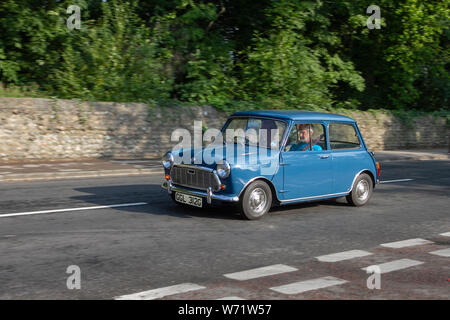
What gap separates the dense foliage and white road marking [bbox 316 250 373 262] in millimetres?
13820

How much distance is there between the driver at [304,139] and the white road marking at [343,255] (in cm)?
265

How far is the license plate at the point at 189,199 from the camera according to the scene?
27.7 feet

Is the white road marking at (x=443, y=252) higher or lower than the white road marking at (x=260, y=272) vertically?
lower

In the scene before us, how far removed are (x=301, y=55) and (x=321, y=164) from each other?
15.8 m

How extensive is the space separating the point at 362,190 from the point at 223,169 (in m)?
3.57

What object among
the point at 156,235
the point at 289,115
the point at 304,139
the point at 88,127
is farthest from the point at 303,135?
the point at 88,127

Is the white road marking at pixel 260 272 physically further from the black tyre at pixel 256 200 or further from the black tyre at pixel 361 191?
the black tyre at pixel 361 191

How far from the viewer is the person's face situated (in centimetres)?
910

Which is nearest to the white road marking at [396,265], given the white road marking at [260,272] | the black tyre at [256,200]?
the white road marking at [260,272]

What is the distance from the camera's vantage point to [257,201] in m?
8.48

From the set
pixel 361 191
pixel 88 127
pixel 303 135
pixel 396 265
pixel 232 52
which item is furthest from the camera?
pixel 232 52

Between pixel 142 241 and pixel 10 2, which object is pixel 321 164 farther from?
pixel 10 2

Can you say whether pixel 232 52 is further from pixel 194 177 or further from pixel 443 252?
pixel 443 252
